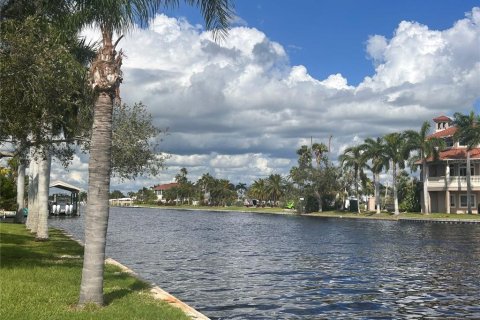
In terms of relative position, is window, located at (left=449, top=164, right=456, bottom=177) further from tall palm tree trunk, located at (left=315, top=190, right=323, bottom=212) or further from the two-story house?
tall palm tree trunk, located at (left=315, top=190, right=323, bottom=212)

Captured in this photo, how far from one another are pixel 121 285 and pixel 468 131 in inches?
2439

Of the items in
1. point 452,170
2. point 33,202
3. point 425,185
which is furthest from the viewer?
point 452,170

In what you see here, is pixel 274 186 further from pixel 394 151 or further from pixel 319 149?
pixel 394 151

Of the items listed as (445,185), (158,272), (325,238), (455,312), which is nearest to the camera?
(455,312)

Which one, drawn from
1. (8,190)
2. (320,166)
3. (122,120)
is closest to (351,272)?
(122,120)

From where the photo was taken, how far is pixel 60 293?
42.4 feet

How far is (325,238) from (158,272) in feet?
71.2

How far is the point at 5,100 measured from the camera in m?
15.5

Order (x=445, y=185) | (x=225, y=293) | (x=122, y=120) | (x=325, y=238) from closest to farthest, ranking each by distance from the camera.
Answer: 1. (x=225, y=293)
2. (x=122, y=120)
3. (x=325, y=238)
4. (x=445, y=185)

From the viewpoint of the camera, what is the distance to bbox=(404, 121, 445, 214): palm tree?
72375mm

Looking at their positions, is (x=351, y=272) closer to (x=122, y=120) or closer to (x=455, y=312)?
(x=455, y=312)

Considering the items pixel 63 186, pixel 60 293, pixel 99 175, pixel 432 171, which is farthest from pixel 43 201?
pixel 432 171

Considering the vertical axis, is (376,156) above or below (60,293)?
above

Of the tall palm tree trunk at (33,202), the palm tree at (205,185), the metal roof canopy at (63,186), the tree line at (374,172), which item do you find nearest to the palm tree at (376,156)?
the tree line at (374,172)
